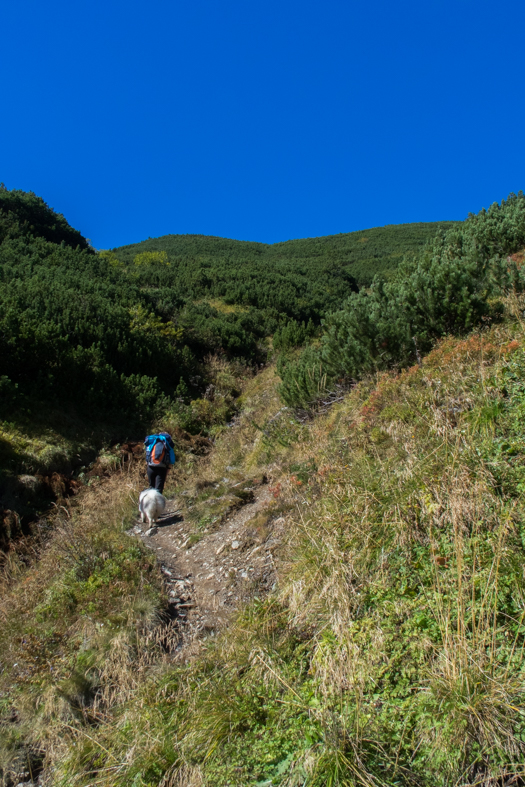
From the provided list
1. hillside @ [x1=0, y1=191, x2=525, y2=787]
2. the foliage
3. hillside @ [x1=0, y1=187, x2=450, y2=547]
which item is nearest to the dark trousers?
hillside @ [x1=0, y1=191, x2=525, y2=787]

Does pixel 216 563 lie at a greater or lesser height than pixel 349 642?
lesser

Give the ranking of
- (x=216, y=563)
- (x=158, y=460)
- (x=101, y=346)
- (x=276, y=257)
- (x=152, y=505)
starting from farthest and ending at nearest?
1. (x=276, y=257)
2. (x=101, y=346)
3. (x=158, y=460)
4. (x=152, y=505)
5. (x=216, y=563)

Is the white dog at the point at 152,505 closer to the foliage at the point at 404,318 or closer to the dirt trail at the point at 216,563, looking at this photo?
the dirt trail at the point at 216,563

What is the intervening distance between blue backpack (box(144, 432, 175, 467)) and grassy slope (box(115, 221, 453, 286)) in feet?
94.0

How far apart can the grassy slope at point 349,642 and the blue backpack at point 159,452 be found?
202 centimetres

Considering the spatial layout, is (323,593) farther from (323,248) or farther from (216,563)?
(323,248)

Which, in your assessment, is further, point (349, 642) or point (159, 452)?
point (159, 452)

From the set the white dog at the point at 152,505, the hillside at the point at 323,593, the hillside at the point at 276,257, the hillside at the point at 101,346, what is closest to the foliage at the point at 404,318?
the hillside at the point at 323,593

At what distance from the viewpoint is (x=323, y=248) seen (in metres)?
46.7

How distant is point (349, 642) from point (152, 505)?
4.19 metres

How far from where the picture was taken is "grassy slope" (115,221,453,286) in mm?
37125

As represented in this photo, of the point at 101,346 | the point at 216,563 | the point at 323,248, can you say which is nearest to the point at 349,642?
the point at 216,563

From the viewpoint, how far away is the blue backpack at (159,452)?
6680mm

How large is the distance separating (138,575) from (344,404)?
3796 millimetres
